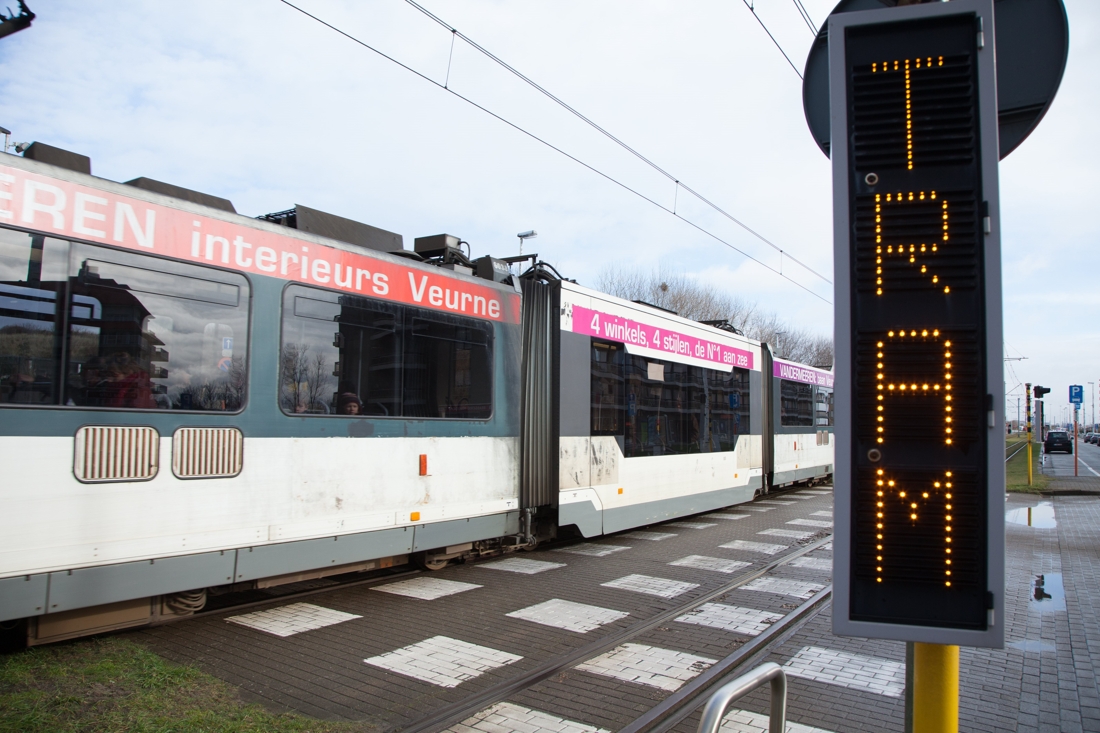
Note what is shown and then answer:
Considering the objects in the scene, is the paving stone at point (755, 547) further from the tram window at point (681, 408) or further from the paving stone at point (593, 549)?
the tram window at point (681, 408)

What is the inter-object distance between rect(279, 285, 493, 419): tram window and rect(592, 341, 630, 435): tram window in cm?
210

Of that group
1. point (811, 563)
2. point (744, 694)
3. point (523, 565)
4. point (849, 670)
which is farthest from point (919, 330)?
point (811, 563)

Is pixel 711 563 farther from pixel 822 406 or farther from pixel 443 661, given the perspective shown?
pixel 822 406

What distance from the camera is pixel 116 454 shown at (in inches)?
198

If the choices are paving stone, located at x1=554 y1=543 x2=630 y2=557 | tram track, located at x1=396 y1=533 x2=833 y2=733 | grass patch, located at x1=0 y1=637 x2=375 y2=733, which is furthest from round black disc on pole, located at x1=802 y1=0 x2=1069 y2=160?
paving stone, located at x1=554 y1=543 x2=630 y2=557

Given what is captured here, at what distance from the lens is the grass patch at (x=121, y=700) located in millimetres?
3846

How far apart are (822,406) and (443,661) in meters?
17.6

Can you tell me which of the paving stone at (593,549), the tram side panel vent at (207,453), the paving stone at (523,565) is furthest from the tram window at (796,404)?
the tram side panel vent at (207,453)

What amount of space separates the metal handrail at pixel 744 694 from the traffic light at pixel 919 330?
0.48 meters

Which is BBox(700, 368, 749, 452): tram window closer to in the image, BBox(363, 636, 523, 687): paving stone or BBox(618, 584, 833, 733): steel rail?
BBox(618, 584, 833, 733): steel rail

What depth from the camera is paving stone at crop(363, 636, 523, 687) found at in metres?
5.01

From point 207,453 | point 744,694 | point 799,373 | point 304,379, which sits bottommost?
point 744,694

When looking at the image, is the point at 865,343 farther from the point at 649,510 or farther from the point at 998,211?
the point at 649,510

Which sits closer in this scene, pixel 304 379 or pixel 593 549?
pixel 304 379
